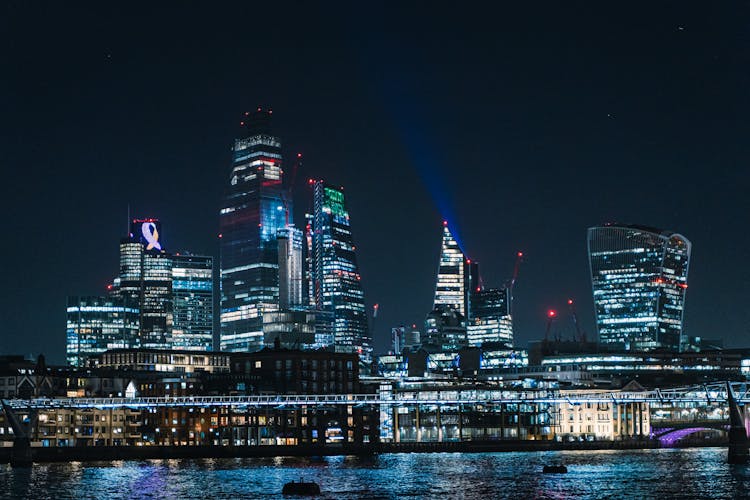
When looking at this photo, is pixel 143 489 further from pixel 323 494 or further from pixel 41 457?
pixel 41 457

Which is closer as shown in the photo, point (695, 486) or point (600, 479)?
point (695, 486)

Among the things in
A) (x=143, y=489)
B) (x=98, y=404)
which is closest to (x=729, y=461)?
(x=143, y=489)

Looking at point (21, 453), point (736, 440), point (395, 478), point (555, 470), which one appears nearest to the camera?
point (395, 478)

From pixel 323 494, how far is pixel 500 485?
1996cm

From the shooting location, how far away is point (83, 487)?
138 meters

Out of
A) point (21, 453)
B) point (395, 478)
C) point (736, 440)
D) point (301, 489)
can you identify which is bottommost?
point (395, 478)

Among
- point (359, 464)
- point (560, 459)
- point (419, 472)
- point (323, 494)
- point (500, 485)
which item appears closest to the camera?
point (323, 494)

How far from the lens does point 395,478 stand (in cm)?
14750

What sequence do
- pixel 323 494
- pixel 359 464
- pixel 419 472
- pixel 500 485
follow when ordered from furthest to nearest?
pixel 359 464 → pixel 419 472 → pixel 500 485 → pixel 323 494

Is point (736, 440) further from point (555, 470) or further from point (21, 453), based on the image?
point (21, 453)

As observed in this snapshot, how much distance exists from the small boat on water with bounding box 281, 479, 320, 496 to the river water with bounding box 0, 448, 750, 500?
4.70ft

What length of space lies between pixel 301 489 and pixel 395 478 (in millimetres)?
20905

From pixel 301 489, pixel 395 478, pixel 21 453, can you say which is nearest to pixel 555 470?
pixel 395 478

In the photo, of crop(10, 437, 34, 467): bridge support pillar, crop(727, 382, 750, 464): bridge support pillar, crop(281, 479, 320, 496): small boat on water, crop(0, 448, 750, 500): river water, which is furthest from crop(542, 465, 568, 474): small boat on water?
crop(10, 437, 34, 467): bridge support pillar
